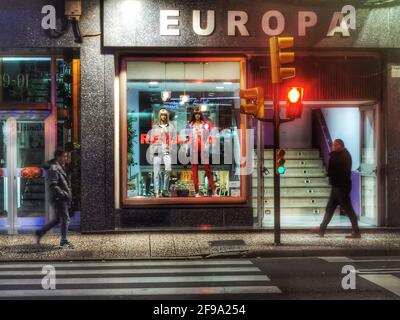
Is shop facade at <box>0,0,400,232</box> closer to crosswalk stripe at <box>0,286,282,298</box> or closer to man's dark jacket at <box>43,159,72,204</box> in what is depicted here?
man's dark jacket at <box>43,159,72,204</box>

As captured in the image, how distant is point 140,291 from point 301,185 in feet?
30.2

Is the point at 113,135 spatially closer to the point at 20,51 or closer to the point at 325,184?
the point at 20,51

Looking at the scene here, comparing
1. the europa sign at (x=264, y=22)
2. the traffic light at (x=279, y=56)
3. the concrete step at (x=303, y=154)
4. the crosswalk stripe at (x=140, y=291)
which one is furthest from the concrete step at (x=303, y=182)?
the crosswalk stripe at (x=140, y=291)

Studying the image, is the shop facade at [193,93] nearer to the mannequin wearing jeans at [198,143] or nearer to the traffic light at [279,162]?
the mannequin wearing jeans at [198,143]

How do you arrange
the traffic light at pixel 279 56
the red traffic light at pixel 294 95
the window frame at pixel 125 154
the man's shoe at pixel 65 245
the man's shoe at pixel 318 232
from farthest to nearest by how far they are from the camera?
the window frame at pixel 125 154 < the man's shoe at pixel 318 232 < the man's shoe at pixel 65 245 < the red traffic light at pixel 294 95 < the traffic light at pixel 279 56

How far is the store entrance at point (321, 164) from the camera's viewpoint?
16.5 meters

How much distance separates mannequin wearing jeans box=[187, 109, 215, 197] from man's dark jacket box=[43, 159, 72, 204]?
347 centimetres

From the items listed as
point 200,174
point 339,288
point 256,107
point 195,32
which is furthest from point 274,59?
point 339,288

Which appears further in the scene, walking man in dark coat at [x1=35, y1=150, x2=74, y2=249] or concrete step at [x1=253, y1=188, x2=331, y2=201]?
concrete step at [x1=253, y1=188, x2=331, y2=201]

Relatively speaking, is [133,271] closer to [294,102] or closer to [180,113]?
[294,102]

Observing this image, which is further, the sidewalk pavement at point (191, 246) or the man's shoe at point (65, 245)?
the man's shoe at point (65, 245)

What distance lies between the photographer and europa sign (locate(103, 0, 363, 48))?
1531 cm

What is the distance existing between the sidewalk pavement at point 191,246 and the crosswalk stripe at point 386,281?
2.51 m

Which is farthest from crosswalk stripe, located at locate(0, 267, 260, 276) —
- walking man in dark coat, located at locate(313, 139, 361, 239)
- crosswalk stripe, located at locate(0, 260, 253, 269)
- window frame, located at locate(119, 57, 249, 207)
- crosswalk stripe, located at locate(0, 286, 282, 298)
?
window frame, located at locate(119, 57, 249, 207)
